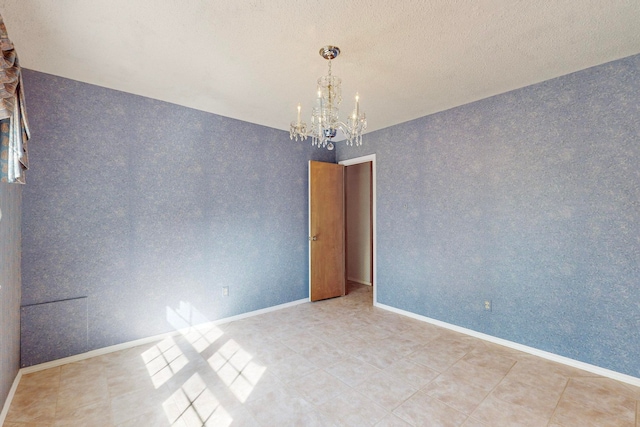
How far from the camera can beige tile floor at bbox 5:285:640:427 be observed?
1855 millimetres

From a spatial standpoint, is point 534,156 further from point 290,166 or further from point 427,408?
point 290,166

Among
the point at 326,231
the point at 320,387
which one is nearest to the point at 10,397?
the point at 320,387

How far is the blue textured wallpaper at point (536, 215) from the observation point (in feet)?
7.48

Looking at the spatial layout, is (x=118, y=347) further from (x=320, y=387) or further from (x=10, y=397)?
(x=320, y=387)

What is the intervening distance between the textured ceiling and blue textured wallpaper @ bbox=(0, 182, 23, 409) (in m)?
1.17

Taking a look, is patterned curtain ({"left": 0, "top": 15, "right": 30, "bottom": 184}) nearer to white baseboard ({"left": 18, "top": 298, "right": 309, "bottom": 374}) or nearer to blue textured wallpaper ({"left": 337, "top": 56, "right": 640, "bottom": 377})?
white baseboard ({"left": 18, "top": 298, "right": 309, "bottom": 374})

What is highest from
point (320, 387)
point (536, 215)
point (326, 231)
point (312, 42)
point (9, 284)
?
point (312, 42)

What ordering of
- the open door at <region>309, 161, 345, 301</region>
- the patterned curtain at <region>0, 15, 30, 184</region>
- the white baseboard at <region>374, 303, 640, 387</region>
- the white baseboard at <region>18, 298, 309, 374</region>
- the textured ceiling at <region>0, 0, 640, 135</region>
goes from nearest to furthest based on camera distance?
the patterned curtain at <region>0, 15, 30, 184</region>
the textured ceiling at <region>0, 0, 640, 135</region>
the white baseboard at <region>374, 303, 640, 387</region>
the white baseboard at <region>18, 298, 309, 374</region>
the open door at <region>309, 161, 345, 301</region>

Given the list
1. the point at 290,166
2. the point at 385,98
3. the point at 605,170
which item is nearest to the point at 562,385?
the point at 605,170

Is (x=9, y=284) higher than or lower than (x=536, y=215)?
lower

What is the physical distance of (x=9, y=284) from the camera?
6.58ft

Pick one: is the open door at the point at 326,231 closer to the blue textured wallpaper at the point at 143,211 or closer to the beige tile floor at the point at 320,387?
the blue textured wallpaper at the point at 143,211

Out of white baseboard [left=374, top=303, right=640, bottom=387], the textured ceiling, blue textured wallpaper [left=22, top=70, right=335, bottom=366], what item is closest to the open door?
blue textured wallpaper [left=22, top=70, right=335, bottom=366]

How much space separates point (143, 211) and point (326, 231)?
2.52 metres
